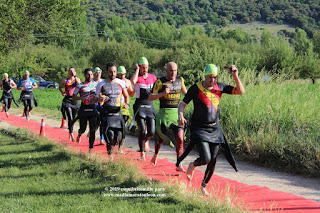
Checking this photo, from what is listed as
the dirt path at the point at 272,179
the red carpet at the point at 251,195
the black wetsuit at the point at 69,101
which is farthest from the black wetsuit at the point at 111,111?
the black wetsuit at the point at 69,101

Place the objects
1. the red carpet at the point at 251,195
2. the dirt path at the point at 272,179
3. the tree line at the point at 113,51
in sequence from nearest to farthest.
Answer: the red carpet at the point at 251,195 < the dirt path at the point at 272,179 < the tree line at the point at 113,51

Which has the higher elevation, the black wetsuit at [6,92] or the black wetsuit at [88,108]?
the black wetsuit at [88,108]

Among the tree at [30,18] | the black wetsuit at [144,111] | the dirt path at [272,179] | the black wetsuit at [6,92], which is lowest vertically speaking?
the black wetsuit at [6,92]

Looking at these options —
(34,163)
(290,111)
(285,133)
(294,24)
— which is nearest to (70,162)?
(34,163)

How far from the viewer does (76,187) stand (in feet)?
21.5

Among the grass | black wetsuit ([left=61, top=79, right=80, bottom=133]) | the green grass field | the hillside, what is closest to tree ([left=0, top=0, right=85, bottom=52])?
black wetsuit ([left=61, top=79, right=80, bottom=133])

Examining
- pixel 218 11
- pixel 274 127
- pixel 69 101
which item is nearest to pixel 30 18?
pixel 69 101

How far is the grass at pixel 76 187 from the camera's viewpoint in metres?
5.39

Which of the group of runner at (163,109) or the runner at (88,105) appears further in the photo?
the runner at (88,105)

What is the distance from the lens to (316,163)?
321 inches

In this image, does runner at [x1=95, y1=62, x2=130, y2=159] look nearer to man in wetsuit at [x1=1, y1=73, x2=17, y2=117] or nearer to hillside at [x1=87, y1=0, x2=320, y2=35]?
man in wetsuit at [x1=1, y1=73, x2=17, y2=117]

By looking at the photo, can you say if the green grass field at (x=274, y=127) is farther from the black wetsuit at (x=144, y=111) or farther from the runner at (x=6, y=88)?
the runner at (x=6, y=88)

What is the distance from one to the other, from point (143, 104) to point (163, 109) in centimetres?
102

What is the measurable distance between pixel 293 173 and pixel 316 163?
1.80ft
